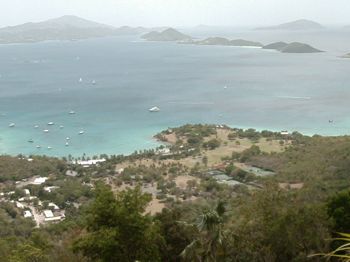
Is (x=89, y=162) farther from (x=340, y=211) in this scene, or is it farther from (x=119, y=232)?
(x=119, y=232)

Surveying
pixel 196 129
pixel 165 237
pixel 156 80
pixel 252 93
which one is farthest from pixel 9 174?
pixel 156 80

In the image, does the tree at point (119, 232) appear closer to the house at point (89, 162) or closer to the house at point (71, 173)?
the house at point (71, 173)

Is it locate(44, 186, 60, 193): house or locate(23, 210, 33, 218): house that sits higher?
locate(23, 210, 33, 218): house

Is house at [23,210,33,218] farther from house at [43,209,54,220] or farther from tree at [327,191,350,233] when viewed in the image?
tree at [327,191,350,233]

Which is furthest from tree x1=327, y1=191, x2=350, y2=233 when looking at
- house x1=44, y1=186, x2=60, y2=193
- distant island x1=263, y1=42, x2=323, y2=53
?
distant island x1=263, y1=42, x2=323, y2=53

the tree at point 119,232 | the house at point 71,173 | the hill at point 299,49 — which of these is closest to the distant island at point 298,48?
the hill at point 299,49
